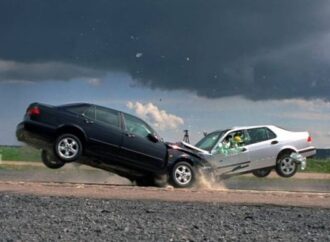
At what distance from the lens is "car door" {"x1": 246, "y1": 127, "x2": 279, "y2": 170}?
1719 cm

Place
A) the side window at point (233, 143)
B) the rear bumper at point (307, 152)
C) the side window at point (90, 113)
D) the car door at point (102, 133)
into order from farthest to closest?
the rear bumper at point (307, 152) → the side window at point (233, 143) → the side window at point (90, 113) → the car door at point (102, 133)

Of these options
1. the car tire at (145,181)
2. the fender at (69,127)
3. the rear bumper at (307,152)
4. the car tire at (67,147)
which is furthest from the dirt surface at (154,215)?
the rear bumper at (307,152)

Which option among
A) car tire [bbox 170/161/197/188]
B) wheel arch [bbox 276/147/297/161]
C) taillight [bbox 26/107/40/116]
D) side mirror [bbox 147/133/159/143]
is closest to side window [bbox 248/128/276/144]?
wheel arch [bbox 276/147/297/161]

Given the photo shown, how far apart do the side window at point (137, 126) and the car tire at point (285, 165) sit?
172 inches

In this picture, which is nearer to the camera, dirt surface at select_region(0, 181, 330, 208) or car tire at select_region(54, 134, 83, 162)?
dirt surface at select_region(0, 181, 330, 208)

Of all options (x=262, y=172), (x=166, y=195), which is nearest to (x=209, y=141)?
(x=262, y=172)

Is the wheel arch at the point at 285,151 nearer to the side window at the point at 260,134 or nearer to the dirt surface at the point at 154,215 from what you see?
the side window at the point at 260,134

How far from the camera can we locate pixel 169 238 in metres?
7.20

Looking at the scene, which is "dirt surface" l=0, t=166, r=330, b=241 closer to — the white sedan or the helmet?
the white sedan

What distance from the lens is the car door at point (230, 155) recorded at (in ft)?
54.4

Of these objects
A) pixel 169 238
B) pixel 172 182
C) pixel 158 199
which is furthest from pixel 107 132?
pixel 169 238

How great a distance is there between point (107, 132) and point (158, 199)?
3375 mm

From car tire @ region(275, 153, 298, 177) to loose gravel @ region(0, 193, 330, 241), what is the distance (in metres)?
6.93

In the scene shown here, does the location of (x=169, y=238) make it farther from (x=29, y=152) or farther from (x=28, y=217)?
(x=29, y=152)
